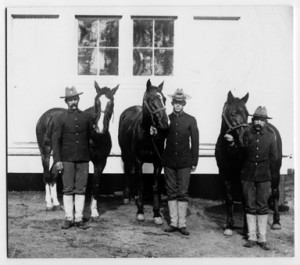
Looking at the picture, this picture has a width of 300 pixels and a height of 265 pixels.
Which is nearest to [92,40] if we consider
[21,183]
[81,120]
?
[81,120]

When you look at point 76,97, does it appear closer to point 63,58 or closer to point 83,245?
point 63,58

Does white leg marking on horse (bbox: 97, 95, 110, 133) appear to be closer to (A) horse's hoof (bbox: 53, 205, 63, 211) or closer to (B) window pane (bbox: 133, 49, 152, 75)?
(B) window pane (bbox: 133, 49, 152, 75)

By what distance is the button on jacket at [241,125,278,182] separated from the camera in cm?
390

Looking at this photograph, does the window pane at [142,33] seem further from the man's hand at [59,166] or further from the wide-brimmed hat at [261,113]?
the man's hand at [59,166]

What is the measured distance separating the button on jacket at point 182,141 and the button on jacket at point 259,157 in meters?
0.45

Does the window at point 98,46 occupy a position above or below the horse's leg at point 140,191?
above

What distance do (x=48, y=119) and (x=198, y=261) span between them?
1.91 metres

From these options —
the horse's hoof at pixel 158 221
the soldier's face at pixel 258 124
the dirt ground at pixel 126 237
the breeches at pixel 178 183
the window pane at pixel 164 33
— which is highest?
the window pane at pixel 164 33

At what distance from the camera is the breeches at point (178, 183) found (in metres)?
3.99

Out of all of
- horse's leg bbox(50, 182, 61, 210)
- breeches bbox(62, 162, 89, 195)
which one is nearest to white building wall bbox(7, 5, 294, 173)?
horse's leg bbox(50, 182, 61, 210)

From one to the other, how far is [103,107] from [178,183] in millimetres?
944

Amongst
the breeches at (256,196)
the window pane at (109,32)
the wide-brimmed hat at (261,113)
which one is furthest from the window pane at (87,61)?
the breeches at (256,196)

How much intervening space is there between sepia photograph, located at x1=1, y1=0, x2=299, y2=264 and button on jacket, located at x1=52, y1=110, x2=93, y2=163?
0.03 feet

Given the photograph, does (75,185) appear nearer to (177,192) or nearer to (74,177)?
(74,177)
